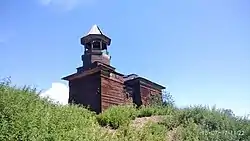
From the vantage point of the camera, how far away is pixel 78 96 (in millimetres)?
22891

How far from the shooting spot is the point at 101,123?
13.9m

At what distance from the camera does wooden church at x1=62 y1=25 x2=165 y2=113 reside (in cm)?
2209

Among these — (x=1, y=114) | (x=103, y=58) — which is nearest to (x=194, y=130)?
(x=1, y=114)

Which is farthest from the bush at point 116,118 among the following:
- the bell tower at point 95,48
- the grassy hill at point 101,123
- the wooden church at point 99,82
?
the bell tower at point 95,48

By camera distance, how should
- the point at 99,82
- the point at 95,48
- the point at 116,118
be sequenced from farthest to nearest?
the point at 95,48 < the point at 99,82 < the point at 116,118

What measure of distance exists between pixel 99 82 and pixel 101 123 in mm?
8335

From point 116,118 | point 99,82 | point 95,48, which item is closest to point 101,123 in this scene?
point 116,118

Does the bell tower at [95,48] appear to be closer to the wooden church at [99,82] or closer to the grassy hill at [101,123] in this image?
the wooden church at [99,82]

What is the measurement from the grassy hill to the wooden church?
6107 mm

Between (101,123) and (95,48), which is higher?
(95,48)

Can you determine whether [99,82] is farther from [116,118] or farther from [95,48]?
[116,118]

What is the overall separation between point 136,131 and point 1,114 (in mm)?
4172

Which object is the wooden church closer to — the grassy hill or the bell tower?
the bell tower

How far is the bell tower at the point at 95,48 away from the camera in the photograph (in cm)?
2484
